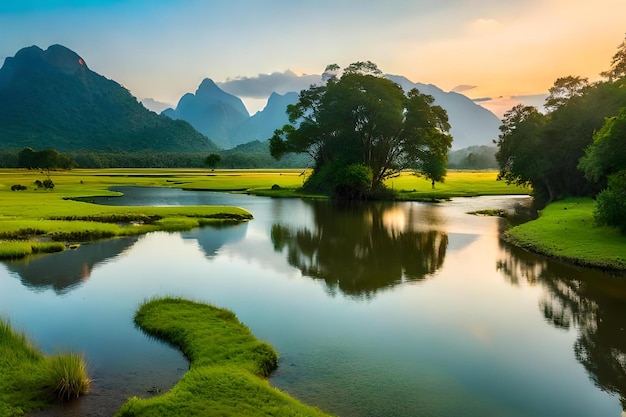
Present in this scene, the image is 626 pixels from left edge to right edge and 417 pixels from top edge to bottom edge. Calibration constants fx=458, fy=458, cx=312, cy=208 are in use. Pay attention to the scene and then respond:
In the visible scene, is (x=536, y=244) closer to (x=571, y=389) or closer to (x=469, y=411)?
(x=571, y=389)

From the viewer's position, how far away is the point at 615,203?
29.7m

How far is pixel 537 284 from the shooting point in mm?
24016

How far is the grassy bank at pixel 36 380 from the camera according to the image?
10883mm

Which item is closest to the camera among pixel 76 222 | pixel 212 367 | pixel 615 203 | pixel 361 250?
pixel 212 367

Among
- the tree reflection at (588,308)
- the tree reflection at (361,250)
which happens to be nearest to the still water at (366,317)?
the tree reflection at (588,308)

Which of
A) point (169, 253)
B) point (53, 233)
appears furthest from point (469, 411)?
point (53, 233)

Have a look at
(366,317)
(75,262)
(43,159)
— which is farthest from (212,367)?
(43,159)

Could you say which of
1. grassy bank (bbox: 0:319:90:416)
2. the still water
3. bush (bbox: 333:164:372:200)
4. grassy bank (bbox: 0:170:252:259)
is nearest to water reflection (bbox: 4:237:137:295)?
the still water

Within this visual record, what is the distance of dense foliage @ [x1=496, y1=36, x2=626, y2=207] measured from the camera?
5081 centimetres

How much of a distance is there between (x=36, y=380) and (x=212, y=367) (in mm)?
4438

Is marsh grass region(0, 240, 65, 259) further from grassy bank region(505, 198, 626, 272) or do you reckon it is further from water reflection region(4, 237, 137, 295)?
grassy bank region(505, 198, 626, 272)

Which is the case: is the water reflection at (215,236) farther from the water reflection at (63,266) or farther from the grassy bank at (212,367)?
the grassy bank at (212,367)

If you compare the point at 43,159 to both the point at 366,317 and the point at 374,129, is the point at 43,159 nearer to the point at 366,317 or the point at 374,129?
the point at 374,129

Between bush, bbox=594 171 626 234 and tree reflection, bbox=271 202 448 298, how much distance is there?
10690 mm
